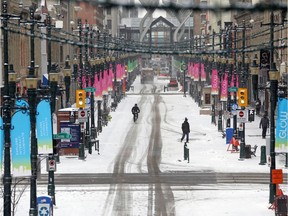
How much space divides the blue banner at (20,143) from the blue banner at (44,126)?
4.03m

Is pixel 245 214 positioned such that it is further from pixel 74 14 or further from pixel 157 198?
pixel 74 14

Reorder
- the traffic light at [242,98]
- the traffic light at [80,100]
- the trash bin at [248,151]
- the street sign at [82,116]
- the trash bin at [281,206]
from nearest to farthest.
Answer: the trash bin at [281,206], the trash bin at [248,151], the street sign at [82,116], the traffic light at [242,98], the traffic light at [80,100]

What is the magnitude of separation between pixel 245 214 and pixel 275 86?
201 inches

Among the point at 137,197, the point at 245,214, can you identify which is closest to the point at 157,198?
the point at 137,197

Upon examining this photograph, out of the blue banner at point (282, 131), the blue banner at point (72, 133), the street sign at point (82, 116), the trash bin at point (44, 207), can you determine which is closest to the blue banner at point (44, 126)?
the trash bin at point (44, 207)

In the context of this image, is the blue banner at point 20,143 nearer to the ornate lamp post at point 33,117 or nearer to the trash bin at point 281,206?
A: the ornate lamp post at point 33,117

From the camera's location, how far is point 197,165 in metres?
39.7

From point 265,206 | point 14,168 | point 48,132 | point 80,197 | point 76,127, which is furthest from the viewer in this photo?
point 76,127

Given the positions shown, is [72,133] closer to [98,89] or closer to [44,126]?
[98,89]

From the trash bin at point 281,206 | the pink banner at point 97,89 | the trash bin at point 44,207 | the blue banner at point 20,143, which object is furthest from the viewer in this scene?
the pink banner at point 97,89

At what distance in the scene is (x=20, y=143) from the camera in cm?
2052

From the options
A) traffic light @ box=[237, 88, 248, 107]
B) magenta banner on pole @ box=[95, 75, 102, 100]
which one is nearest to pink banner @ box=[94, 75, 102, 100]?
magenta banner on pole @ box=[95, 75, 102, 100]

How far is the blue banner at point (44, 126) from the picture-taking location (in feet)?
82.9

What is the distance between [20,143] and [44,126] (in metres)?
4.78
